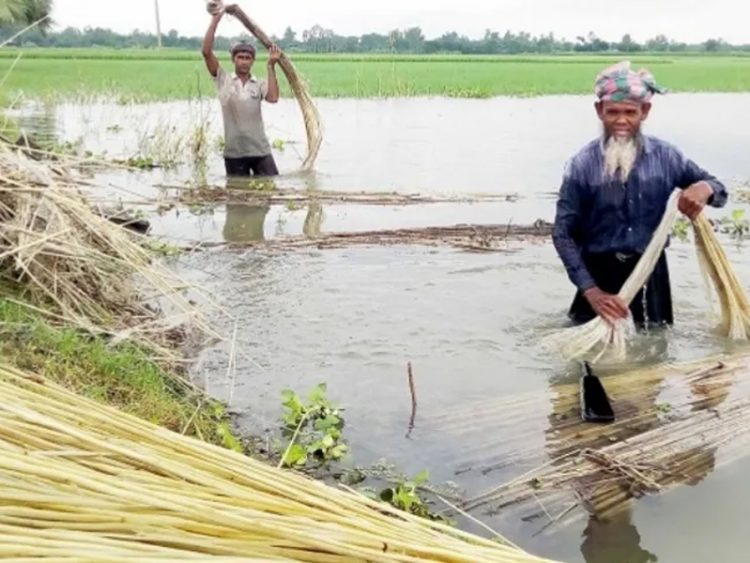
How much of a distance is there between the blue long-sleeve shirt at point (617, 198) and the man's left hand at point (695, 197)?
0.15 metres

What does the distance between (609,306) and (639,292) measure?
590 mm

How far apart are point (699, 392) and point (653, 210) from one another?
106cm

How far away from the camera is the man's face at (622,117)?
14.4 ft

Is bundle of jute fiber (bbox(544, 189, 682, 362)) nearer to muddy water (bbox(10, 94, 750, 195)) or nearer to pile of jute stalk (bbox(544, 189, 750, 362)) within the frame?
pile of jute stalk (bbox(544, 189, 750, 362))

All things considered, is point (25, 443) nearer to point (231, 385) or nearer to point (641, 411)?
point (231, 385)

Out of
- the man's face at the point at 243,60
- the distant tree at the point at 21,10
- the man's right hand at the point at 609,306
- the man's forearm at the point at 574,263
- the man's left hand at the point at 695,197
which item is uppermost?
the distant tree at the point at 21,10

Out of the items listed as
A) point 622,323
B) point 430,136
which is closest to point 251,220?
point 622,323

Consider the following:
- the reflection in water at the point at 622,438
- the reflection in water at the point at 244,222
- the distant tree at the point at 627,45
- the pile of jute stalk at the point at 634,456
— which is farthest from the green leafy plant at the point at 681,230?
the distant tree at the point at 627,45

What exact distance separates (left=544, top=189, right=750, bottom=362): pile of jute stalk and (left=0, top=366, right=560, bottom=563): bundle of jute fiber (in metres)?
2.58

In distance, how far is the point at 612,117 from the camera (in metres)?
4.43

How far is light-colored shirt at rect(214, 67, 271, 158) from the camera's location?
920 centimetres

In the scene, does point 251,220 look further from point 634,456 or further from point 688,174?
point 634,456

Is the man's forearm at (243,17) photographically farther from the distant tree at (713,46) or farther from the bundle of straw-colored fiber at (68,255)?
the distant tree at (713,46)

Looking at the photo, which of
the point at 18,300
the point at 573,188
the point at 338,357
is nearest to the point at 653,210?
the point at 573,188
